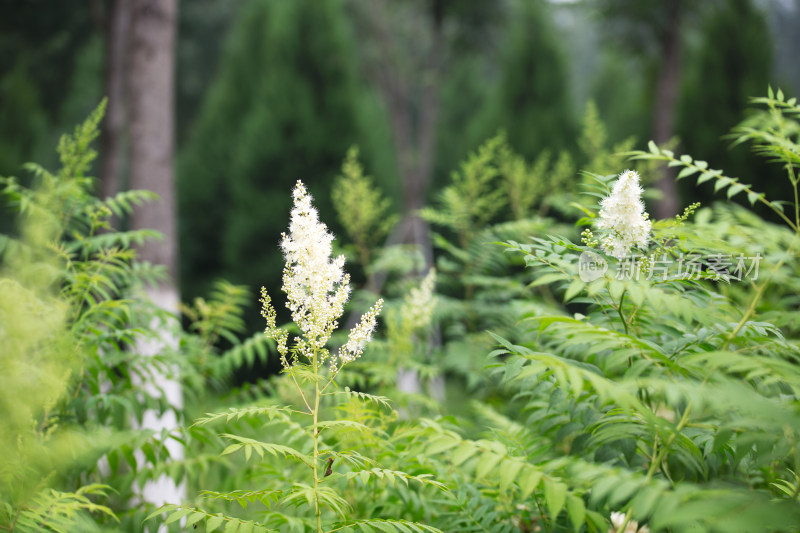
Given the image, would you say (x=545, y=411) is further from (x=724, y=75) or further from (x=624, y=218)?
(x=724, y=75)

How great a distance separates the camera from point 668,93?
8438mm

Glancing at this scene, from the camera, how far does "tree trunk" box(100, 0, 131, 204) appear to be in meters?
7.57

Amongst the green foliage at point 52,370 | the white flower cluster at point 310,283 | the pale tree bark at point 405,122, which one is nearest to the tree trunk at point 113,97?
the pale tree bark at point 405,122

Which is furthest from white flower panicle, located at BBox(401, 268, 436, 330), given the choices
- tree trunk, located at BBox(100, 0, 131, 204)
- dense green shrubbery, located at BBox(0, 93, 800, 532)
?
tree trunk, located at BBox(100, 0, 131, 204)

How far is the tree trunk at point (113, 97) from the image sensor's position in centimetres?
757

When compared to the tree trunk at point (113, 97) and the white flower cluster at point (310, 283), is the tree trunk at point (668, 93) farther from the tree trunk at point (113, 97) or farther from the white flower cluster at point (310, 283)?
the tree trunk at point (113, 97)

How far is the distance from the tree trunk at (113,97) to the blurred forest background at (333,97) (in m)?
0.02

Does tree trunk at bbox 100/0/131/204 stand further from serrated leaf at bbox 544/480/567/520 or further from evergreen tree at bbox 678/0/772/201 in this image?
evergreen tree at bbox 678/0/772/201

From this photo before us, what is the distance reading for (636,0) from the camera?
28.9ft

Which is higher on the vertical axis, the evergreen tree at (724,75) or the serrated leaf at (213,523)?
the evergreen tree at (724,75)

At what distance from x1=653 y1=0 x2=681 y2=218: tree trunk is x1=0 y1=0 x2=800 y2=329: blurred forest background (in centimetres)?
3

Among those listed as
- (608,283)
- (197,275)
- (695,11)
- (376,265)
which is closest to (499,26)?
(695,11)

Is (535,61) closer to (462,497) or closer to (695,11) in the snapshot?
(695,11)

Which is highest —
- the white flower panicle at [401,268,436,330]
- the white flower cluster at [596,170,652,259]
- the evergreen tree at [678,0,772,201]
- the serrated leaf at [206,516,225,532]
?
the evergreen tree at [678,0,772,201]
